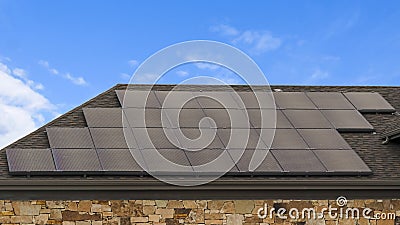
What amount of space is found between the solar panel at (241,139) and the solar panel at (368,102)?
126 inches

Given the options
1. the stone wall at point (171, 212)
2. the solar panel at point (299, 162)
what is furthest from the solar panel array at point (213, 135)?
the stone wall at point (171, 212)

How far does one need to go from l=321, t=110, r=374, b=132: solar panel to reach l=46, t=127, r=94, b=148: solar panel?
5.17m

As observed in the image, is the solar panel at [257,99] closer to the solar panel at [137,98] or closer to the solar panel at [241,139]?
the solar panel at [241,139]

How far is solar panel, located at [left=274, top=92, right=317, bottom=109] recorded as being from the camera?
42.0ft

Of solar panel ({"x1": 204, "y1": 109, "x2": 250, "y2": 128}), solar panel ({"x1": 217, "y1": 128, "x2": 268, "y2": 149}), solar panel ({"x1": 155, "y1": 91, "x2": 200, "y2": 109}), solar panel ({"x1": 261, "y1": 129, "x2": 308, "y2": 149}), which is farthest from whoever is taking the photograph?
solar panel ({"x1": 155, "y1": 91, "x2": 200, "y2": 109})

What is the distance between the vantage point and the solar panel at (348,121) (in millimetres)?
12010

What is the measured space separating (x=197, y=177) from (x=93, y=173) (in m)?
1.76

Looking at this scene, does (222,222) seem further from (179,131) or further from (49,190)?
(49,190)

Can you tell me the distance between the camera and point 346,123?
12.2m

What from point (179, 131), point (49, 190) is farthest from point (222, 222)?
point (49, 190)

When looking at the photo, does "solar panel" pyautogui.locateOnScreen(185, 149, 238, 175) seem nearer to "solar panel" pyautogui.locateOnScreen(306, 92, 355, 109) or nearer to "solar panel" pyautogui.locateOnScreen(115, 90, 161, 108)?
"solar panel" pyautogui.locateOnScreen(115, 90, 161, 108)
